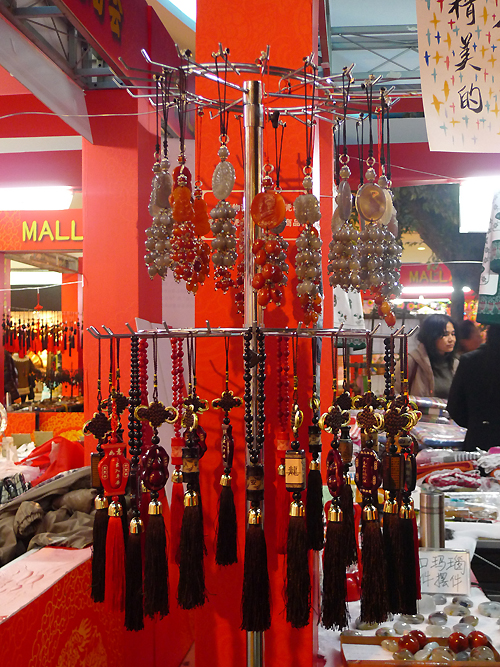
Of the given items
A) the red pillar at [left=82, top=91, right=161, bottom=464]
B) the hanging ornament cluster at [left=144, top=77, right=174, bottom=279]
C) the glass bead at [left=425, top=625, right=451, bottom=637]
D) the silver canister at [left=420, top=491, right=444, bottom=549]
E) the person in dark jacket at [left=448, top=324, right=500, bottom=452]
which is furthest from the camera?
the red pillar at [left=82, top=91, right=161, bottom=464]

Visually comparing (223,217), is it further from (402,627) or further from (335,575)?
(402,627)

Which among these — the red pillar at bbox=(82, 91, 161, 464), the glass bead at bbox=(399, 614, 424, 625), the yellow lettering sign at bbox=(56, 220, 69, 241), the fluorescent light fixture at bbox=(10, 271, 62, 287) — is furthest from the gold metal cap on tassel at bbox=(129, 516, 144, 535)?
the fluorescent light fixture at bbox=(10, 271, 62, 287)

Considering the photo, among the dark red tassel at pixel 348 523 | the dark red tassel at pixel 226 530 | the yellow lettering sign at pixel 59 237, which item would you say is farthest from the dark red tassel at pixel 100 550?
the yellow lettering sign at pixel 59 237

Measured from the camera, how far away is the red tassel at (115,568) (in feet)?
3.82

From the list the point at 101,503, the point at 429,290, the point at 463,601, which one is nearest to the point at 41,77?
the point at 101,503

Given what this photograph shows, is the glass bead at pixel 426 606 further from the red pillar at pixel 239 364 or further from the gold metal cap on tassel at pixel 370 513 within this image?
the gold metal cap on tassel at pixel 370 513

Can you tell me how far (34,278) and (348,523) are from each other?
26.0 ft

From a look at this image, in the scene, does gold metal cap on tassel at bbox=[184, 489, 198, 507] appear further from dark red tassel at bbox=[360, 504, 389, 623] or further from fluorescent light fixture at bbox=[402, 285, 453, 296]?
fluorescent light fixture at bbox=[402, 285, 453, 296]

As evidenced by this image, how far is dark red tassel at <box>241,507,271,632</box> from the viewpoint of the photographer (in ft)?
3.60

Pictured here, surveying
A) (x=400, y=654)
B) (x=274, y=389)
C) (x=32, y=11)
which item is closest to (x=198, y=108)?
(x=274, y=389)

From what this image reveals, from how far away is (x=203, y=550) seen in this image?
1.16 metres

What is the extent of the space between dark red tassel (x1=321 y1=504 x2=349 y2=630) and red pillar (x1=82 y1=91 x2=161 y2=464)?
2.71 metres

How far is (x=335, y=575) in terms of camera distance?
3.64 ft

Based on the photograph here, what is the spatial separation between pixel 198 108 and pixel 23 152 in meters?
3.92
